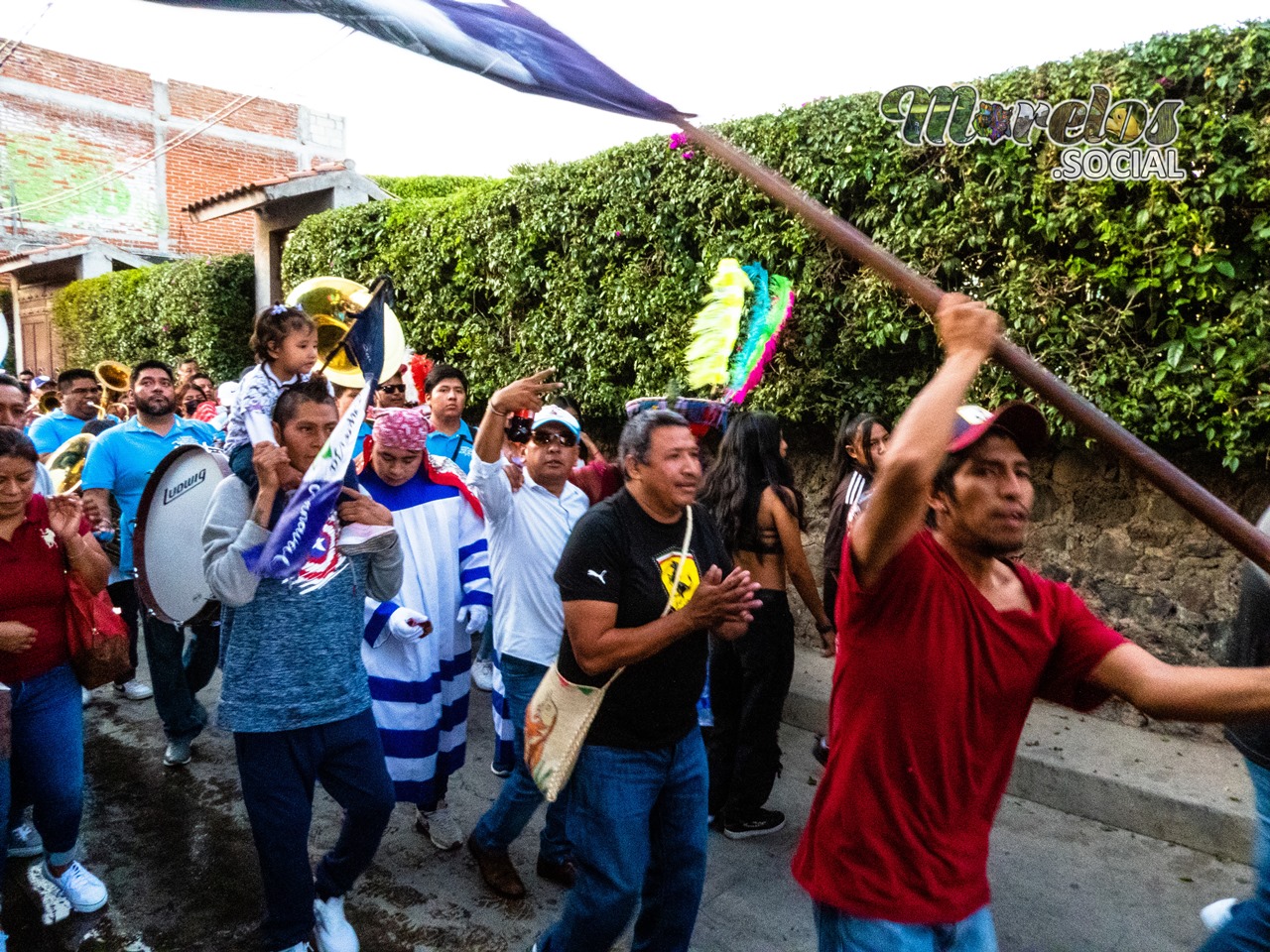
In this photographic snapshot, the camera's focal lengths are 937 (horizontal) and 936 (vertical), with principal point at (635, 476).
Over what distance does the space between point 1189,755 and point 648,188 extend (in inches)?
221

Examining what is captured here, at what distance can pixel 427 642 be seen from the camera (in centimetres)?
419

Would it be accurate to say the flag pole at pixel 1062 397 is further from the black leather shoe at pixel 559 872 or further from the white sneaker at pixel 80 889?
the white sneaker at pixel 80 889

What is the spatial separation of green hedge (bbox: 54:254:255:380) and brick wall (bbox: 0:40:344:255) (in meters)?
9.55

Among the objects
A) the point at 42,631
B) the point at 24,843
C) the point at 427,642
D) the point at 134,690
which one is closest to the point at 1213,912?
the point at 427,642

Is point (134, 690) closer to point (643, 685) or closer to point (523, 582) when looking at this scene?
point (523, 582)

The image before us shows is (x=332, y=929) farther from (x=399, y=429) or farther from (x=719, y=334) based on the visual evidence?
(x=719, y=334)

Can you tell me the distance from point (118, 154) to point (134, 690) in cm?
2886

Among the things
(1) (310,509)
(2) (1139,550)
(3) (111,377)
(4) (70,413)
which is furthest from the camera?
(3) (111,377)

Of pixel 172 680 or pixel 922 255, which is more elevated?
pixel 922 255

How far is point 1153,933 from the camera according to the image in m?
3.66

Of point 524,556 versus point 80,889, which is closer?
point 80,889

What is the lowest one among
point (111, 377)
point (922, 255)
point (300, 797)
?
point (300, 797)

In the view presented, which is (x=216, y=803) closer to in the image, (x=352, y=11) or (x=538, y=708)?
(x=538, y=708)

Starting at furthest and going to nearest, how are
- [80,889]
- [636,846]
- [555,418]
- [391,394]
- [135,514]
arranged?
1. [391,394]
2. [135,514]
3. [555,418]
4. [80,889]
5. [636,846]
